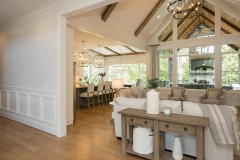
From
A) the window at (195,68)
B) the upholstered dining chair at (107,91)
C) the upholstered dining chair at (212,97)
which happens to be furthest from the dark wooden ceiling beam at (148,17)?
the upholstered dining chair at (212,97)

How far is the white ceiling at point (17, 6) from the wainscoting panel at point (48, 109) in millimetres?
2216

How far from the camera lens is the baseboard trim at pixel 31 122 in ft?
11.7

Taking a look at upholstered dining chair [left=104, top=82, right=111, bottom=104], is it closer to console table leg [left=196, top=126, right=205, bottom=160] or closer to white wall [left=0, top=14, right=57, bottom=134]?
white wall [left=0, top=14, right=57, bottom=134]

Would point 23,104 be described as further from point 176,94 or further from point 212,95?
point 212,95

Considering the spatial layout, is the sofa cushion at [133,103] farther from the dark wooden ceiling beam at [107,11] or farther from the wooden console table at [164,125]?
the dark wooden ceiling beam at [107,11]

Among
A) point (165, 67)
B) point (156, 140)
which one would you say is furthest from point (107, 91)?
point (156, 140)

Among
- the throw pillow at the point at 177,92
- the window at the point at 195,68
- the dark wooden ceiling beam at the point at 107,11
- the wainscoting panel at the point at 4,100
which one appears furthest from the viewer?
the window at the point at 195,68

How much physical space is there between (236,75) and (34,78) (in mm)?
8305

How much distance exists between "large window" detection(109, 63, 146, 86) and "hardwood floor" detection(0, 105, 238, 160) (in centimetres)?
757

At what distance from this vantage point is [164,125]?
2211mm

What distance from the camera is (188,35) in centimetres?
811

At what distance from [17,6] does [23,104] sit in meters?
2.59

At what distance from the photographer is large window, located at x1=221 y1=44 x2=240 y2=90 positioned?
699 centimetres

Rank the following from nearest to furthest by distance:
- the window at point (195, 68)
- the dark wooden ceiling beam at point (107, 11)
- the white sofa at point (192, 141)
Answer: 1. the white sofa at point (192, 141)
2. the dark wooden ceiling beam at point (107, 11)
3. the window at point (195, 68)
